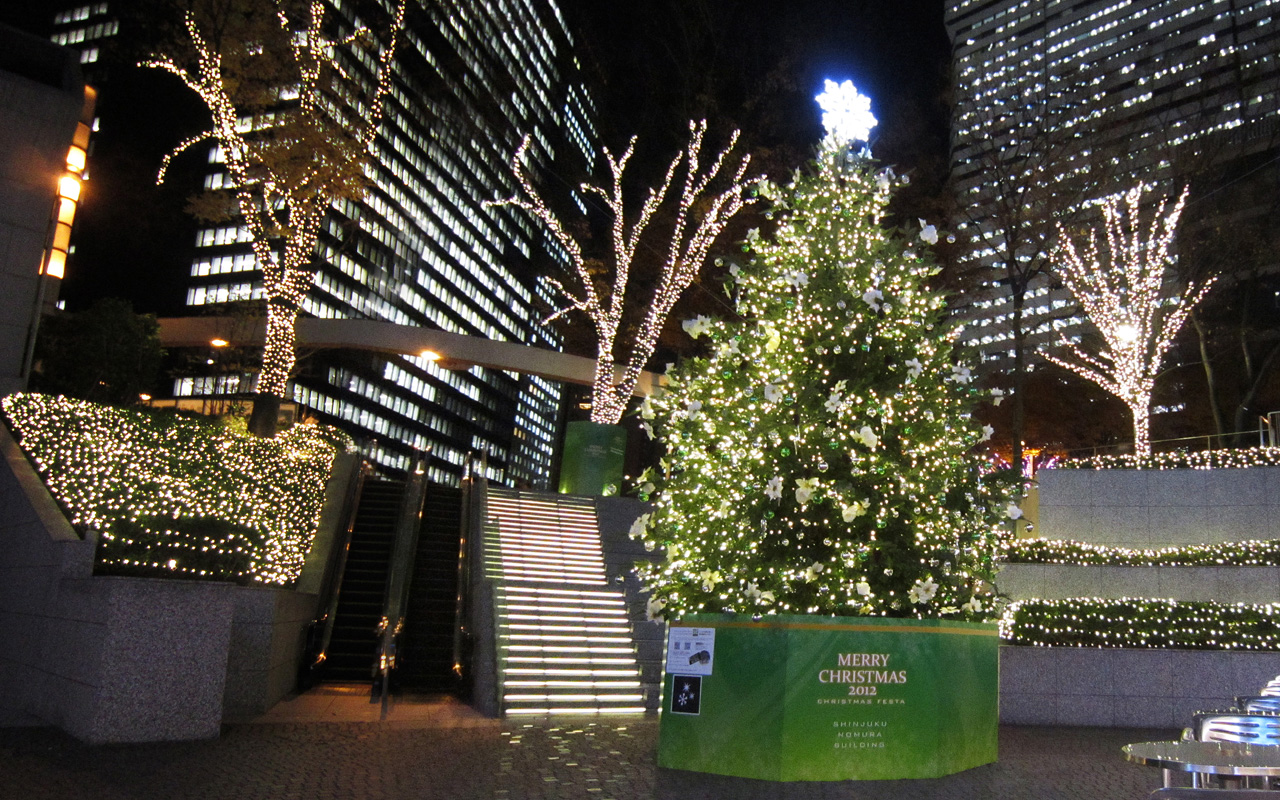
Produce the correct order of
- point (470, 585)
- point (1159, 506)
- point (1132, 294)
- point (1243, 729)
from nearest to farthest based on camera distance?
point (1243, 729), point (470, 585), point (1159, 506), point (1132, 294)

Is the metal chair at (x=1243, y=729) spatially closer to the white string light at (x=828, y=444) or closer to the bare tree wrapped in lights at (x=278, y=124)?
the white string light at (x=828, y=444)

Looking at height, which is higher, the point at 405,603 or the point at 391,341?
the point at 391,341

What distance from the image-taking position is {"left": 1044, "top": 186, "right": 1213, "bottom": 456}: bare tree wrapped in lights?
1958cm

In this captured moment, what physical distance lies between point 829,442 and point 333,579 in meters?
8.25

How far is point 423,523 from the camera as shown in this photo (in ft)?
54.9

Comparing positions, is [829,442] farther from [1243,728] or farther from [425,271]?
[425,271]

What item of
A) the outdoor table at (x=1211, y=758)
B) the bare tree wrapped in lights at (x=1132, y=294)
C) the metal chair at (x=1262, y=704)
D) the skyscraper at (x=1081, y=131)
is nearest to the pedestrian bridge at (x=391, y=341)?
the skyscraper at (x=1081, y=131)

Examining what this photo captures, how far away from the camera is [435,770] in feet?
24.9

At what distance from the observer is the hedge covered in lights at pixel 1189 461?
679 inches

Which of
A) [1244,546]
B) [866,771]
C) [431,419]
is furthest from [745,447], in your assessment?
[431,419]

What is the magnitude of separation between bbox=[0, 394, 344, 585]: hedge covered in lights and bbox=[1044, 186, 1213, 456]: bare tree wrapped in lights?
15.5m

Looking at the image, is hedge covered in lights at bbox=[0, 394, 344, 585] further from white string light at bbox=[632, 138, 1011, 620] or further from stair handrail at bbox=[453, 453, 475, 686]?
white string light at bbox=[632, 138, 1011, 620]

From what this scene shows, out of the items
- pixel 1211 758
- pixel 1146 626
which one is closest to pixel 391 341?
pixel 1146 626

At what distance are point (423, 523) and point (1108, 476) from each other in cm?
1239
